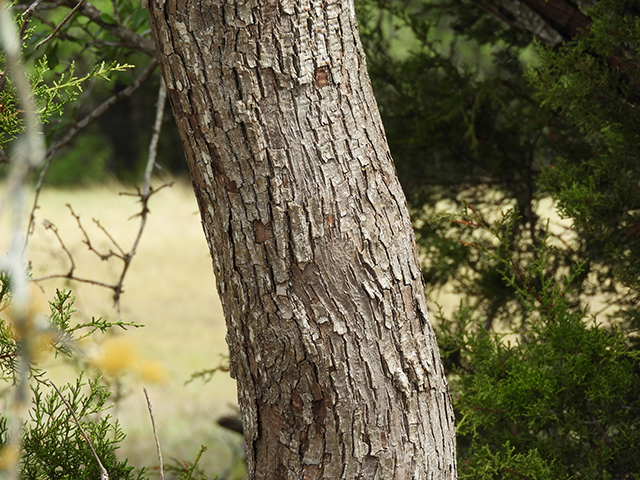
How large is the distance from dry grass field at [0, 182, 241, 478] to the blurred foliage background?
4.57ft

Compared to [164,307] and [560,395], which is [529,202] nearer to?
[560,395]

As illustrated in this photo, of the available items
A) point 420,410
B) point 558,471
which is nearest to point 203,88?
point 420,410

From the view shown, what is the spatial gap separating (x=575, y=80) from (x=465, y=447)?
1501mm

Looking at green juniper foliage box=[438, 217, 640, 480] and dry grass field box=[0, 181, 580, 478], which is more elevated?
dry grass field box=[0, 181, 580, 478]

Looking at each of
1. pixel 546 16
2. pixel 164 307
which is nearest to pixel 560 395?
pixel 546 16

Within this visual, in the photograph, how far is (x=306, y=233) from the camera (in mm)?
995

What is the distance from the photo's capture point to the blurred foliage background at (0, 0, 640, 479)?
64.7 inches

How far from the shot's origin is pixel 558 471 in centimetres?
162

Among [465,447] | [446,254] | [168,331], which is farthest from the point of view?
[168,331]

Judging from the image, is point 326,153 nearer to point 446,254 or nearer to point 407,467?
point 407,467

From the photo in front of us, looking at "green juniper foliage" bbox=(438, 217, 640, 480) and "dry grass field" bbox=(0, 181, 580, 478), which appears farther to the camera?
"dry grass field" bbox=(0, 181, 580, 478)

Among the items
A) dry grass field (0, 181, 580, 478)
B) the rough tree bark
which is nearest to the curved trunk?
dry grass field (0, 181, 580, 478)

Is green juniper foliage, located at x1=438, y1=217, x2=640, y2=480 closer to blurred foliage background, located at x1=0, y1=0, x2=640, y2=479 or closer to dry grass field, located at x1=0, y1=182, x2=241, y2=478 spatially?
blurred foliage background, located at x1=0, y1=0, x2=640, y2=479

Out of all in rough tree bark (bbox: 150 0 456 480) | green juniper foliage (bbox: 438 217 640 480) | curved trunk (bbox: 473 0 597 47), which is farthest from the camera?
curved trunk (bbox: 473 0 597 47)
